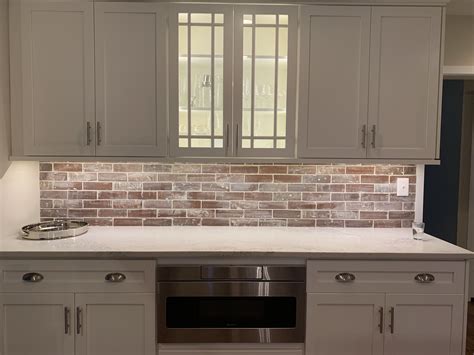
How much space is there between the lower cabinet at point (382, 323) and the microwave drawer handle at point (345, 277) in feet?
0.26

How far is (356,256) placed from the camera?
2.15m

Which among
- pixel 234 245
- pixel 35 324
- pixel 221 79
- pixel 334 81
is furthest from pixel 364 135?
pixel 35 324

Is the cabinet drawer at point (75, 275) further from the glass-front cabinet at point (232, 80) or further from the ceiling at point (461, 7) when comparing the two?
the ceiling at point (461, 7)

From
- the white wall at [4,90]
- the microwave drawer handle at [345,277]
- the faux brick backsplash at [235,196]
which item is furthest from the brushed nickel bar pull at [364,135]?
the white wall at [4,90]

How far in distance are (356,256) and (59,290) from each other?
1.60 meters

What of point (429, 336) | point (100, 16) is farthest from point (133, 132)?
point (429, 336)

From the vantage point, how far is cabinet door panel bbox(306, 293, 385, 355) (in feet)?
7.13

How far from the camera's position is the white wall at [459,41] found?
2822 millimetres

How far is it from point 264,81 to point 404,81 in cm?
85

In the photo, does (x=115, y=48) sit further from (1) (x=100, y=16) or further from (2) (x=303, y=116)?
(2) (x=303, y=116)

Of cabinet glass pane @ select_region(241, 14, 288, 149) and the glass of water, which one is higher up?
cabinet glass pane @ select_region(241, 14, 288, 149)

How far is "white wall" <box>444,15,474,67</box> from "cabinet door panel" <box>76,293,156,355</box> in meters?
2.56

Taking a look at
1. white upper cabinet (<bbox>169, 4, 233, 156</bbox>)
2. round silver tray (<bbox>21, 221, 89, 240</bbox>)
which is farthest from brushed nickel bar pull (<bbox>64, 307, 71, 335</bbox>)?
white upper cabinet (<bbox>169, 4, 233, 156</bbox>)

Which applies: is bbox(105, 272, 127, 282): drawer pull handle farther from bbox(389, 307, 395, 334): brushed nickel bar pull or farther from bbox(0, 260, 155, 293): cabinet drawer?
bbox(389, 307, 395, 334): brushed nickel bar pull
